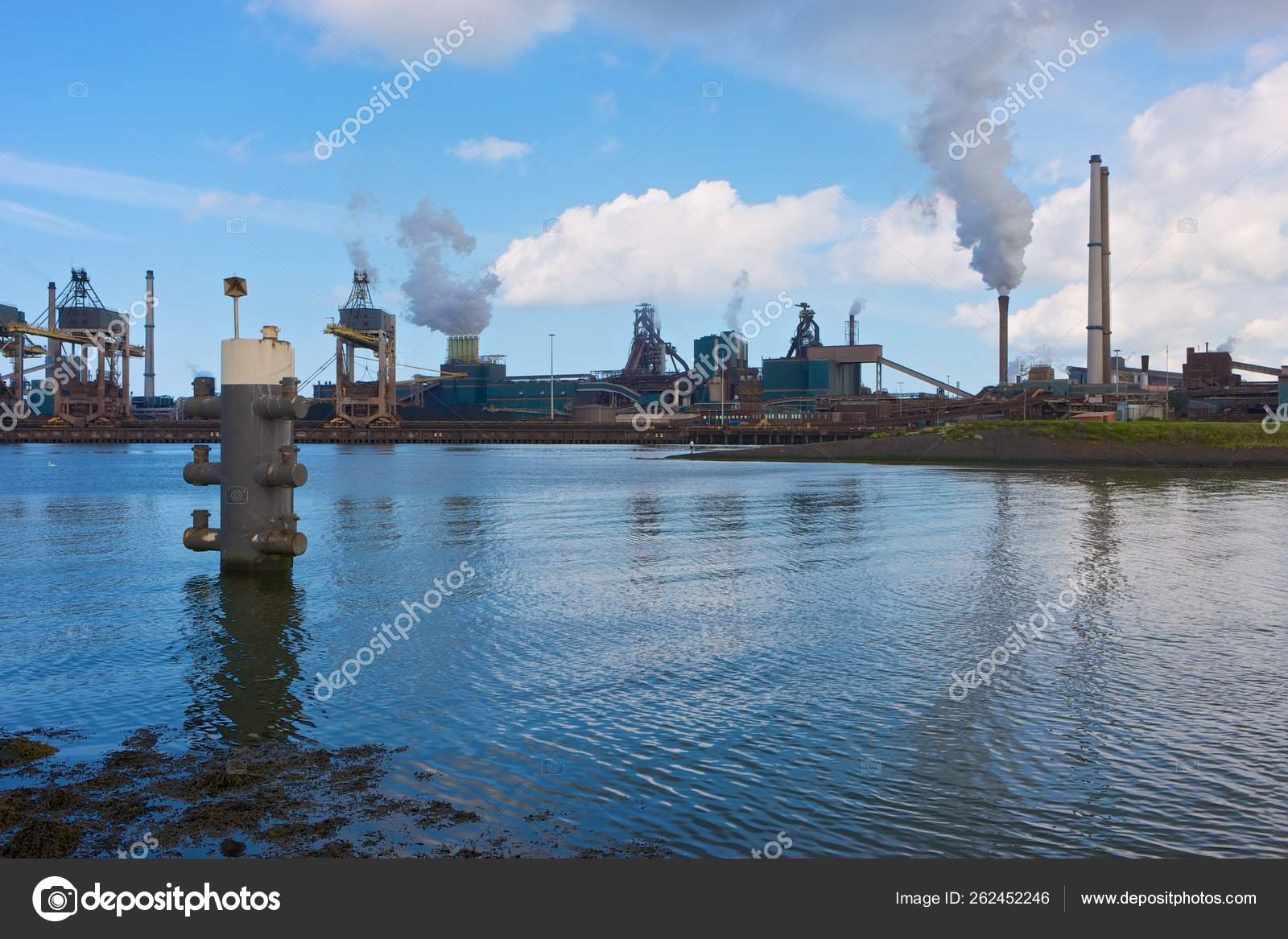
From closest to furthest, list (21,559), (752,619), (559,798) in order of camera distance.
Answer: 1. (559,798)
2. (752,619)
3. (21,559)

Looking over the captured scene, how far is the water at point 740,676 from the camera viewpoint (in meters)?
8.70

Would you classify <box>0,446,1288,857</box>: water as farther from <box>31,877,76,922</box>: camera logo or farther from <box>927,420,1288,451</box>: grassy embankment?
<box>927,420,1288,451</box>: grassy embankment

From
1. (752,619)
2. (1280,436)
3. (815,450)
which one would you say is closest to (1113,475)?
(1280,436)

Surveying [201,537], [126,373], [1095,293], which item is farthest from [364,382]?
[201,537]

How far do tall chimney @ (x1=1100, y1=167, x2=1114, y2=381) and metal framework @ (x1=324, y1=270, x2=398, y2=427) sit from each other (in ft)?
387

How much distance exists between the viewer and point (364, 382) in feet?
641

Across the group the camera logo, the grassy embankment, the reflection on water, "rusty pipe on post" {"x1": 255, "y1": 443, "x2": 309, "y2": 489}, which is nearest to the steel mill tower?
"rusty pipe on post" {"x1": 255, "y1": 443, "x2": 309, "y2": 489}

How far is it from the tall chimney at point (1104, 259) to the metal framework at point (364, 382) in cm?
11803

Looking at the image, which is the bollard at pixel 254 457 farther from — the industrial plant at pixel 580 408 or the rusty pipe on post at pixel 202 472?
the industrial plant at pixel 580 408

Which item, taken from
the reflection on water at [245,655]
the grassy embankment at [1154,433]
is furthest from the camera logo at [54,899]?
the grassy embankment at [1154,433]

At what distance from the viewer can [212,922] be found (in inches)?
263

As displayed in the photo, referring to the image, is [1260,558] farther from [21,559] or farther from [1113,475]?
[1113,475]

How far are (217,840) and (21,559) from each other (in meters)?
22.4

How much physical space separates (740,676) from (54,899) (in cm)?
848
